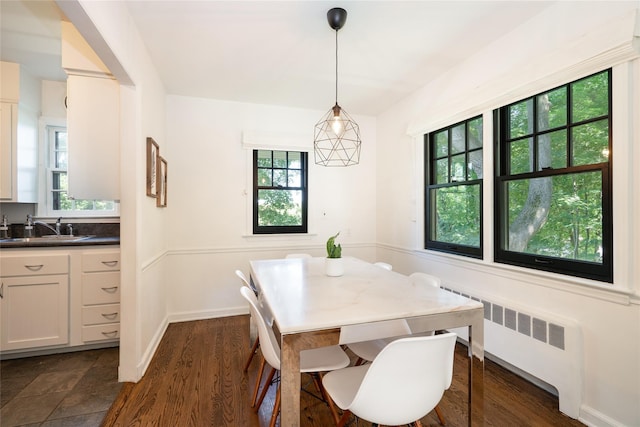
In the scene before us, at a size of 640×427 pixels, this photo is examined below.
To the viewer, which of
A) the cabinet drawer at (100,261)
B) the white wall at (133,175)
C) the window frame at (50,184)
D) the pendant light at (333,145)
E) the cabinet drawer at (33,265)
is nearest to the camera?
the white wall at (133,175)

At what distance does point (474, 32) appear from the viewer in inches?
86.6

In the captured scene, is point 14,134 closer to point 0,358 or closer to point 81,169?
point 81,169

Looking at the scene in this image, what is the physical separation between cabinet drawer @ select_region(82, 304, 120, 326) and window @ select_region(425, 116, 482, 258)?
313 centimetres

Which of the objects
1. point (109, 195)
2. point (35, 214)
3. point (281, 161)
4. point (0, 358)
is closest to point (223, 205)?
point (281, 161)

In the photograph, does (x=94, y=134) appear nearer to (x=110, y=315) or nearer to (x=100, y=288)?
(x=100, y=288)

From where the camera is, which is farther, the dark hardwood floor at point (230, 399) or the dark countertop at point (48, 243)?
the dark countertop at point (48, 243)

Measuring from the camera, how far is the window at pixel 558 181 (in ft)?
5.65

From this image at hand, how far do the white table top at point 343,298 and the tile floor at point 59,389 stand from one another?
51.4 inches

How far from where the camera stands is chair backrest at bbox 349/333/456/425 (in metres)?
1.08

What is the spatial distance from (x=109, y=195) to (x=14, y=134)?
5.21 feet

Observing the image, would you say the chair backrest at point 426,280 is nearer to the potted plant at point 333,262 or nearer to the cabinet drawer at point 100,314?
the potted plant at point 333,262

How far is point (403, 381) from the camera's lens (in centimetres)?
112

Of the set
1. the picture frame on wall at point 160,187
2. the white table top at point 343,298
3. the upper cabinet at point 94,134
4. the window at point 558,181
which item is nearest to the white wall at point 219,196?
the picture frame on wall at point 160,187

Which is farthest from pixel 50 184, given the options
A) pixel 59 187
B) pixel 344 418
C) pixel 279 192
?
pixel 344 418
